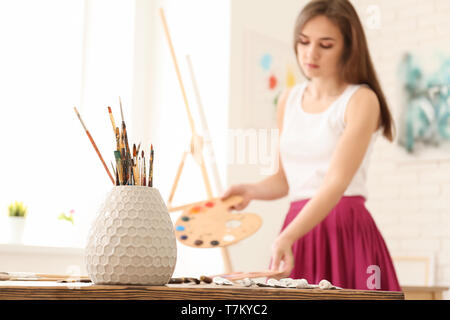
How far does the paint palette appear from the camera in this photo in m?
1.28

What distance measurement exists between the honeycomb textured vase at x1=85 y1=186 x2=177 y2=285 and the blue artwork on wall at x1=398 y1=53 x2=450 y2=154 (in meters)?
2.97

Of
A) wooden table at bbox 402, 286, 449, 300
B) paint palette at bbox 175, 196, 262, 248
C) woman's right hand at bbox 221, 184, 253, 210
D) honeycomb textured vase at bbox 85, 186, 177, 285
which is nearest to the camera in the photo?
honeycomb textured vase at bbox 85, 186, 177, 285

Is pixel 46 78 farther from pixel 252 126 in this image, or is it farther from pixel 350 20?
pixel 350 20

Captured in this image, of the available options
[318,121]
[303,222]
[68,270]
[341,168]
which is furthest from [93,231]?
[68,270]

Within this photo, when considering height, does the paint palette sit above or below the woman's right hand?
below

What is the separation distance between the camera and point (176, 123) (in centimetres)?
294

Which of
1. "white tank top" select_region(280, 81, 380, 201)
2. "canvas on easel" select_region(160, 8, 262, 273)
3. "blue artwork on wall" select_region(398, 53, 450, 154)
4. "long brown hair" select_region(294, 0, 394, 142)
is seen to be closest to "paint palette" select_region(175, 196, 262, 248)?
"canvas on easel" select_region(160, 8, 262, 273)

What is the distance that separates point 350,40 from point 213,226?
595 millimetres

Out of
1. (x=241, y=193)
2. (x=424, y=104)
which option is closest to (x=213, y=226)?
(x=241, y=193)

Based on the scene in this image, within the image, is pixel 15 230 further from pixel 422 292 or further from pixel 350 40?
pixel 422 292

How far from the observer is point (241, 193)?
60.9 inches

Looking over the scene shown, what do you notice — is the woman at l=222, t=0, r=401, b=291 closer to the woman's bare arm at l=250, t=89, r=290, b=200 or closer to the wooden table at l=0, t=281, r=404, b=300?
the woman's bare arm at l=250, t=89, r=290, b=200

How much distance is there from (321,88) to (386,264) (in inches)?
18.6

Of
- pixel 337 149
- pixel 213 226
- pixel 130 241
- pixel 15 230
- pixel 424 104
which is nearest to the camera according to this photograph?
pixel 130 241
